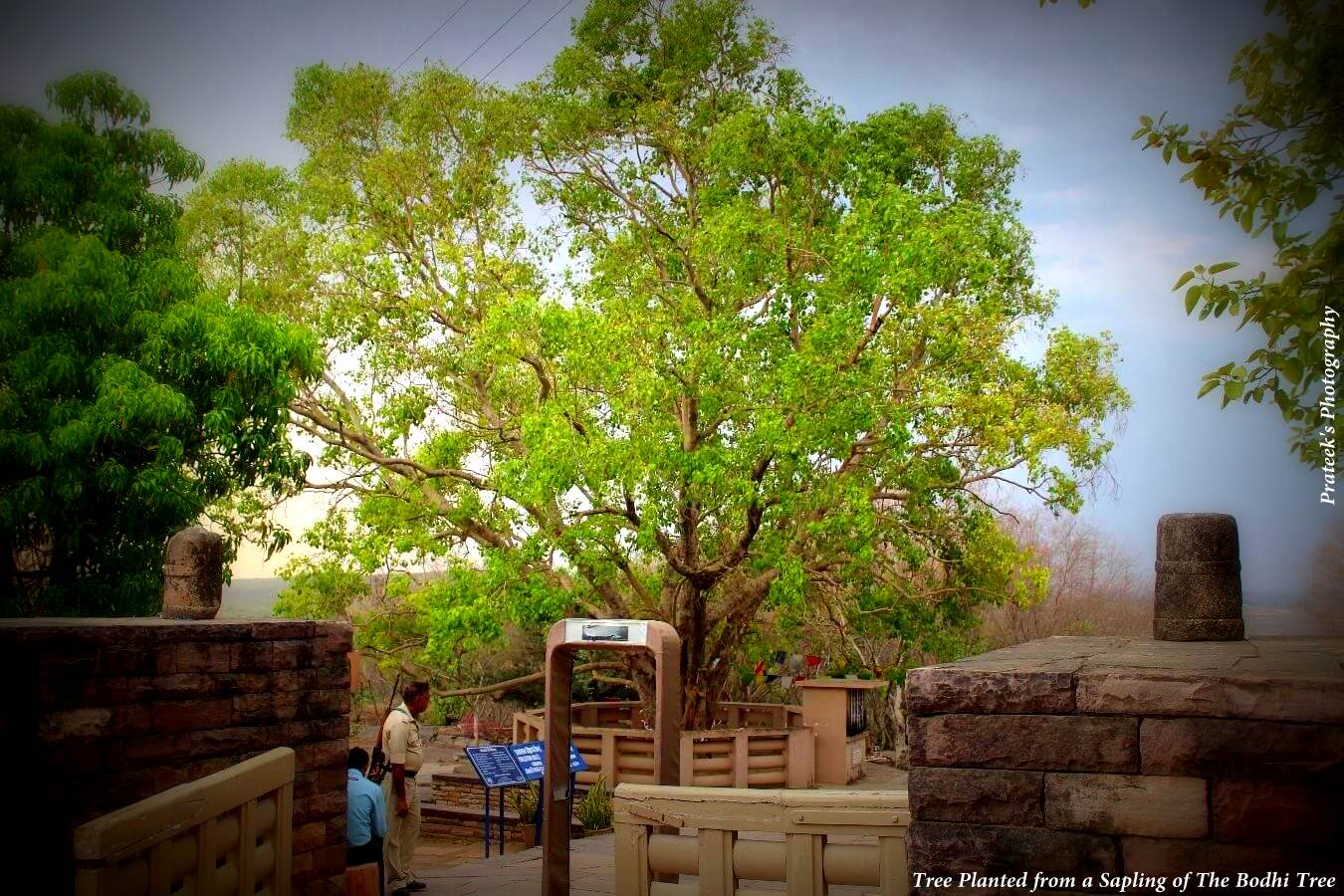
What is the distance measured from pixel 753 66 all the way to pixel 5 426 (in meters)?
11.0

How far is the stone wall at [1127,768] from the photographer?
341cm

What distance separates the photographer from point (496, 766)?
35.5 feet

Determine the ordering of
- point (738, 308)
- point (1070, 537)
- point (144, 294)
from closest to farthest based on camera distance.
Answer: point (144, 294) → point (738, 308) → point (1070, 537)

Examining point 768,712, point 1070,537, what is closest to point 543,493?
point 768,712

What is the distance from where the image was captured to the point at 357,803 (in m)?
7.63

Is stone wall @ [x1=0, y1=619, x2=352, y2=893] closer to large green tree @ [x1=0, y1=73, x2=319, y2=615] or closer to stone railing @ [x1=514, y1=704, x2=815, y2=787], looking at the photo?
large green tree @ [x1=0, y1=73, x2=319, y2=615]

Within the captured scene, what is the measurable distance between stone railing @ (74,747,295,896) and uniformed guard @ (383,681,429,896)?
424 centimetres

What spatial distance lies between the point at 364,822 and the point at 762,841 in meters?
3.54

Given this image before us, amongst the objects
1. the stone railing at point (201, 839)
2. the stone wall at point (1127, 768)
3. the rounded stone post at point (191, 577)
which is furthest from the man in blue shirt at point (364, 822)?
the stone wall at point (1127, 768)

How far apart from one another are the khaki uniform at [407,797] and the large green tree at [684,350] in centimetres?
477

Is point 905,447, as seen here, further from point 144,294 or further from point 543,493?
point 144,294

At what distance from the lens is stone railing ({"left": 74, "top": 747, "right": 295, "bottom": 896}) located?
3.02 meters

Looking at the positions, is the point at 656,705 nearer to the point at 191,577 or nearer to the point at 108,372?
the point at 191,577

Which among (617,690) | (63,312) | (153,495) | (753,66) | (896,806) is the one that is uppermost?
(753,66)
